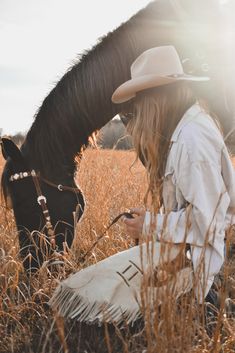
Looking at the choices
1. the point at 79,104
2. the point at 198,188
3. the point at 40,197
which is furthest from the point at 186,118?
the point at 79,104

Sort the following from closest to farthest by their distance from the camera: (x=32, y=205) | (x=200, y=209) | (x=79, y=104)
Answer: (x=200, y=209) < (x=32, y=205) < (x=79, y=104)

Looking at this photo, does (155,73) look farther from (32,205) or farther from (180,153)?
(32,205)

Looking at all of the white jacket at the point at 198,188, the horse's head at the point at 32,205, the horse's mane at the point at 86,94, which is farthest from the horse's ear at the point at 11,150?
the white jacket at the point at 198,188

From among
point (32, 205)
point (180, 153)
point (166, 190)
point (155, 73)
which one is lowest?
point (32, 205)

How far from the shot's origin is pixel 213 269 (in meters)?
1.86

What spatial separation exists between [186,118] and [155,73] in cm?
25

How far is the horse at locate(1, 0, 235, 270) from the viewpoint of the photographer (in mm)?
2607

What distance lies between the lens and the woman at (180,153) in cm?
182

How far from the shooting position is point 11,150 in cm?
261

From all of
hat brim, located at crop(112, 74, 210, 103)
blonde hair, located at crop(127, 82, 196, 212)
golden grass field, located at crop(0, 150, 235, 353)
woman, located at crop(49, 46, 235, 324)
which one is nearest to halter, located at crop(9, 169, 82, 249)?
golden grass field, located at crop(0, 150, 235, 353)

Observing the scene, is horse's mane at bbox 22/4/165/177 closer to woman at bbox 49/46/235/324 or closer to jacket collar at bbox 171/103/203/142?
woman at bbox 49/46/235/324

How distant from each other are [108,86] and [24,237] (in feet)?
3.87

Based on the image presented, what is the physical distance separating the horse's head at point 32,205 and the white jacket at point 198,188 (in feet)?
2.80

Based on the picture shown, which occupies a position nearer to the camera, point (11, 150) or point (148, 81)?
point (148, 81)
